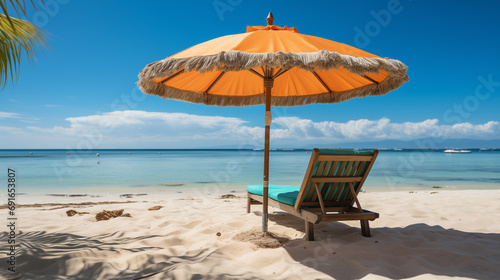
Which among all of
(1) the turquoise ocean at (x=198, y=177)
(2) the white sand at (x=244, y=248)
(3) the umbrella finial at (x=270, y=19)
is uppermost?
(3) the umbrella finial at (x=270, y=19)

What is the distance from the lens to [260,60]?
2486mm

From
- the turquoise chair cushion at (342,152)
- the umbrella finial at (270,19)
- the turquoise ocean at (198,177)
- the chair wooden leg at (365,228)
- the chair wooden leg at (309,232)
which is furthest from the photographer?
the turquoise ocean at (198,177)

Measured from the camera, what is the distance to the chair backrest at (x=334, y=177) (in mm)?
3008

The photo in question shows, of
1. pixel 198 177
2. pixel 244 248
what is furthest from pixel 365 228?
pixel 198 177

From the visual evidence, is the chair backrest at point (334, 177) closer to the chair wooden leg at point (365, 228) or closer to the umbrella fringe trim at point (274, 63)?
the chair wooden leg at point (365, 228)

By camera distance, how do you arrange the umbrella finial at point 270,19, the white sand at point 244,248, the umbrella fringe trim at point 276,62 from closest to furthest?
the white sand at point 244,248 → the umbrella fringe trim at point 276,62 → the umbrella finial at point 270,19

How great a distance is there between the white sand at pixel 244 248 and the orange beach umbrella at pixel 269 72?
2.34ft

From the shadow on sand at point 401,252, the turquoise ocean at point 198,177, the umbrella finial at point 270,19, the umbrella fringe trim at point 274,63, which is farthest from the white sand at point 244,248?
the turquoise ocean at point 198,177

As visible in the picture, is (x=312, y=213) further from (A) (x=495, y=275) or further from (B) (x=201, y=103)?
(B) (x=201, y=103)

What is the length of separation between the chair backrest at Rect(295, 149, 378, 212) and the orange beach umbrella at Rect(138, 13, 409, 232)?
0.52 meters

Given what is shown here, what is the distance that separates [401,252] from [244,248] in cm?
150

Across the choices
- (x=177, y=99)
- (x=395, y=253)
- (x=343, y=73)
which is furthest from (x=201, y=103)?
(x=395, y=253)

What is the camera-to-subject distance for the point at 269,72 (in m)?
3.49

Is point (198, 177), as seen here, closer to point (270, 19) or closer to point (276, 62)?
point (270, 19)
